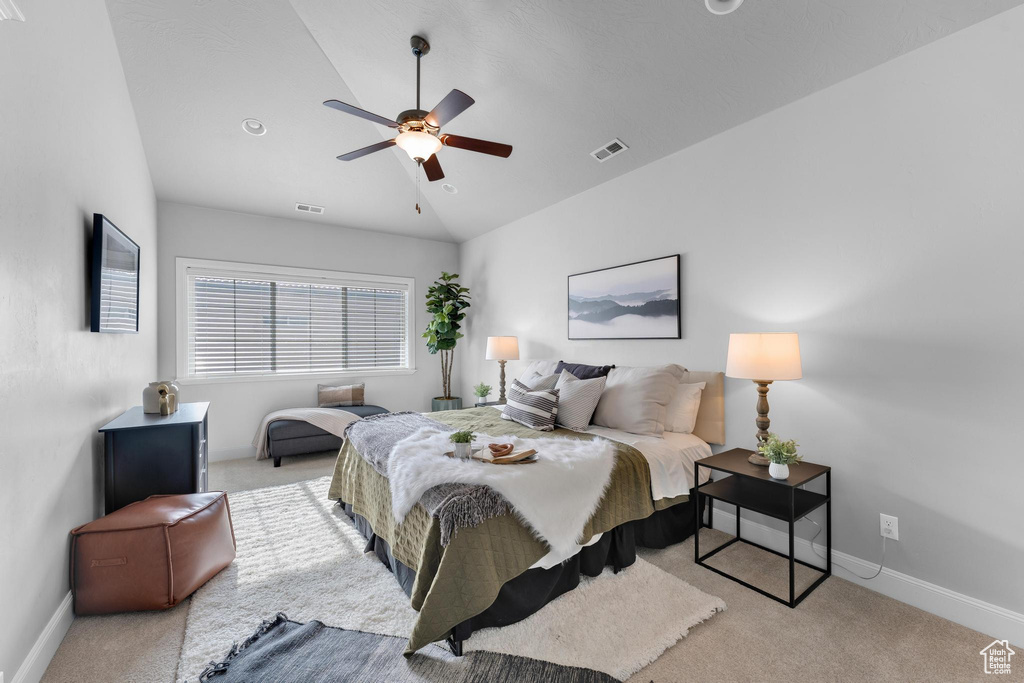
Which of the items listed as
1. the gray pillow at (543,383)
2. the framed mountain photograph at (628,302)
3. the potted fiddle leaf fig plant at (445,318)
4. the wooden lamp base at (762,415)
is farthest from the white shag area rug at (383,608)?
the potted fiddle leaf fig plant at (445,318)

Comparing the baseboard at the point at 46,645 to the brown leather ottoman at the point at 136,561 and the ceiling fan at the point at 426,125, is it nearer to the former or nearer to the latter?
the brown leather ottoman at the point at 136,561

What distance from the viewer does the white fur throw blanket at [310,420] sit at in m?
4.53

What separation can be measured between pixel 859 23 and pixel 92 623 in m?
4.55

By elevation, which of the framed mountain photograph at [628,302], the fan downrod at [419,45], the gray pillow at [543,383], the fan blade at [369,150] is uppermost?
the fan downrod at [419,45]

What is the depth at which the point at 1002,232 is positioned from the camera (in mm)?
1882

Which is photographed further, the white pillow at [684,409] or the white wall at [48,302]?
the white pillow at [684,409]

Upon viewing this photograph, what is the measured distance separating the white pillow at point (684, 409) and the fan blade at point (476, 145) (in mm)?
1956

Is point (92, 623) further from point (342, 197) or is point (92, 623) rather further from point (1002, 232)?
point (1002, 232)

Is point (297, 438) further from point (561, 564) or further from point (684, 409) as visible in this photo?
point (684, 409)

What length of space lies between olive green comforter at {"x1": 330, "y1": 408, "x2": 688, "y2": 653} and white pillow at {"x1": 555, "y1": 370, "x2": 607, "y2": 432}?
50 centimetres

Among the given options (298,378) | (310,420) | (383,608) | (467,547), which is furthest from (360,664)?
(298,378)

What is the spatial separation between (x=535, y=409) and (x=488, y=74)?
2389 millimetres

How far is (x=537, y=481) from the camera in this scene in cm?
198

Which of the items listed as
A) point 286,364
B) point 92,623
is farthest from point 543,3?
point 286,364
